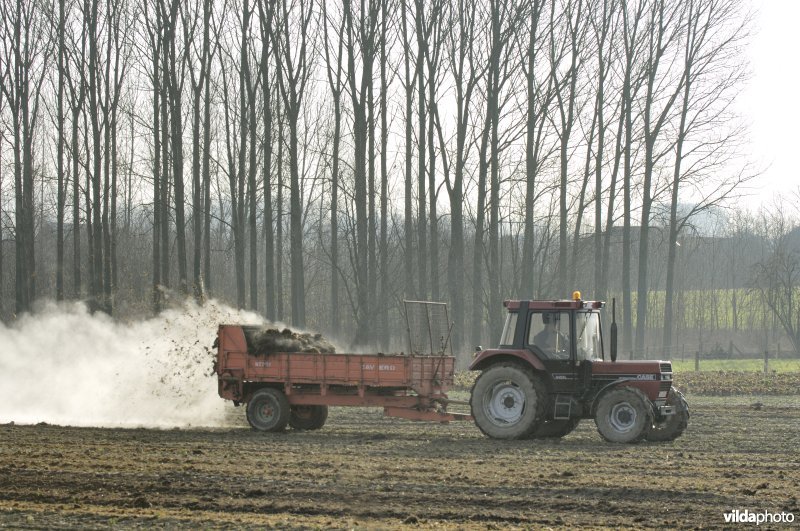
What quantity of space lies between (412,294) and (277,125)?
9.44 meters

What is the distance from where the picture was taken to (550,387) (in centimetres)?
1659

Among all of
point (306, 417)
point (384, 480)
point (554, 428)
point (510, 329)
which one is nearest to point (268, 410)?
point (306, 417)

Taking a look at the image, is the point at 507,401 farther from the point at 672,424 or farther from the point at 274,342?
the point at 274,342

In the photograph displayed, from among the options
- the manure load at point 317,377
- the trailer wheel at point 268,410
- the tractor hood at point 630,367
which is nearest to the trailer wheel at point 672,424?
the tractor hood at point 630,367

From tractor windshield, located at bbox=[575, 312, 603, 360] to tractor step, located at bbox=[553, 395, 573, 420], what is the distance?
2.36 feet

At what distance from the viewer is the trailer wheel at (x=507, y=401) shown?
53.9 ft

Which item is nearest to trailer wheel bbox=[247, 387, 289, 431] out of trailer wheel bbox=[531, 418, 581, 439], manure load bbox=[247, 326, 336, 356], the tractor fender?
manure load bbox=[247, 326, 336, 356]

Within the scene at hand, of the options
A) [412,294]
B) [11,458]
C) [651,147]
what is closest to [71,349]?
[11,458]

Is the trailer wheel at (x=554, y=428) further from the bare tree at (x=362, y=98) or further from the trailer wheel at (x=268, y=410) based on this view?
the bare tree at (x=362, y=98)

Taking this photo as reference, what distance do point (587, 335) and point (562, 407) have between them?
4.17 ft

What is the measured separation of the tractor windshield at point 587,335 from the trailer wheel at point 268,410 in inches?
219

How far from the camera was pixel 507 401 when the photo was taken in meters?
16.9

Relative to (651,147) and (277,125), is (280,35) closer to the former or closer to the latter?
(277,125)

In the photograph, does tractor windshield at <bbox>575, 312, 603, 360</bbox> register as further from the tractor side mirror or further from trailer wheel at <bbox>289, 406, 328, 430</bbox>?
trailer wheel at <bbox>289, 406, 328, 430</bbox>
